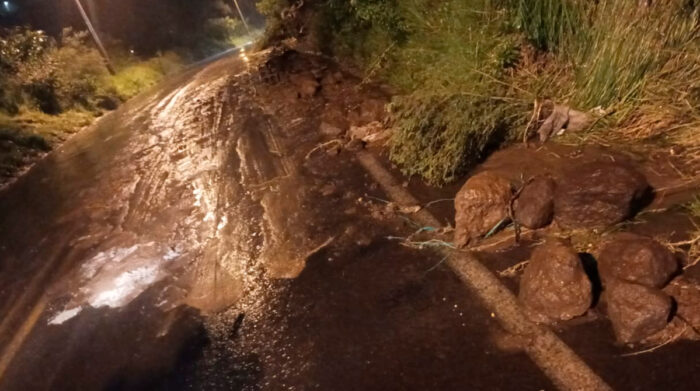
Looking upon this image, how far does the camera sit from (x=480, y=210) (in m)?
3.43

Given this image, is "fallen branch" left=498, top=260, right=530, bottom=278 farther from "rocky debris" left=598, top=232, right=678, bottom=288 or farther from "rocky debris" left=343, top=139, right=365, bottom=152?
"rocky debris" left=343, top=139, right=365, bottom=152

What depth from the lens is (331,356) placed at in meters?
2.84

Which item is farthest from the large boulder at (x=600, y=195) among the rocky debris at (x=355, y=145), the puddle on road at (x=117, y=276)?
the puddle on road at (x=117, y=276)

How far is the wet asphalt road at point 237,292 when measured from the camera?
2.76m

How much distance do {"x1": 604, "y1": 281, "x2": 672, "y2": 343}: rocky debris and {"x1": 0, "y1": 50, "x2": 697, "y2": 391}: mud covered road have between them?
0.45 feet

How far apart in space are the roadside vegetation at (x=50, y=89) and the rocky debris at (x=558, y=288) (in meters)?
9.90

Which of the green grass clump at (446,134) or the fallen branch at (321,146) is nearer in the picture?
the green grass clump at (446,134)

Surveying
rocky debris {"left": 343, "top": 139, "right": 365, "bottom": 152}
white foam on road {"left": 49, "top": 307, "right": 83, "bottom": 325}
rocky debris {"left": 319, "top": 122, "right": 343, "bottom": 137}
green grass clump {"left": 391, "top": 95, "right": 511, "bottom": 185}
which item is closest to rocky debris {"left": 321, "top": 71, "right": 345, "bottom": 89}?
rocky debris {"left": 319, "top": 122, "right": 343, "bottom": 137}

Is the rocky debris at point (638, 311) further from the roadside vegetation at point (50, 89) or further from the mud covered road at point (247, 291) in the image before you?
the roadside vegetation at point (50, 89)

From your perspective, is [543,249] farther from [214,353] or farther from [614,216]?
[214,353]

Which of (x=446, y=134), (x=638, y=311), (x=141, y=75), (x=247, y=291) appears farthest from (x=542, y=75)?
(x=141, y=75)

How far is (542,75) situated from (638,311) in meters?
3.03

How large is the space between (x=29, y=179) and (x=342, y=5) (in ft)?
21.9

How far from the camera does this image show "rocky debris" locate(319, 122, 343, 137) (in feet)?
19.9
